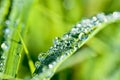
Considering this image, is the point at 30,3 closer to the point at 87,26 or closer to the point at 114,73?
the point at 87,26

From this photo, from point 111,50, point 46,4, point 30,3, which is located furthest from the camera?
point 46,4

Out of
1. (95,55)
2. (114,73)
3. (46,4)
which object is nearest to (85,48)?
(95,55)

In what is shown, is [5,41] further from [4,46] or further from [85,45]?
[85,45]

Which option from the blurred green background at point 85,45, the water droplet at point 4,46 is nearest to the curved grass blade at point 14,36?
the water droplet at point 4,46

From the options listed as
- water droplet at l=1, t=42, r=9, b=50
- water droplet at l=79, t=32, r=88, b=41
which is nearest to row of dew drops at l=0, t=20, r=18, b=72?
water droplet at l=1, t=42, r=9, b=50

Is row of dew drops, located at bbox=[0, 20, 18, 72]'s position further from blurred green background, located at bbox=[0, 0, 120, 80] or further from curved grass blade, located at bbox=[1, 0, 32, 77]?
blurred green background, located at bbox=[0, 0, 120, 80]

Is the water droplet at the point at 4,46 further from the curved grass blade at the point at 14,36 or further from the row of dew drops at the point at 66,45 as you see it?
the row of dew drops at the point at 66,45
